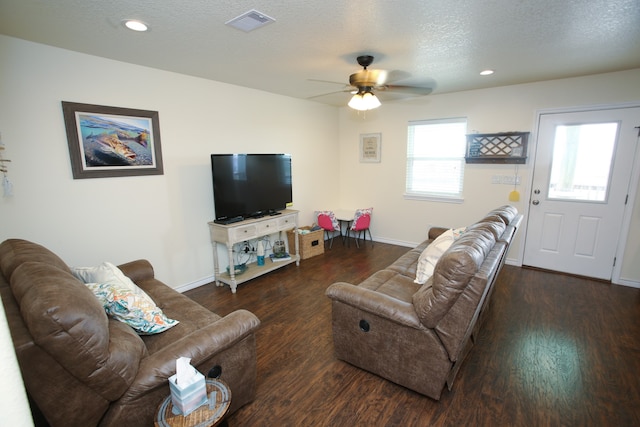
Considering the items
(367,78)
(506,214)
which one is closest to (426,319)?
(506,214)

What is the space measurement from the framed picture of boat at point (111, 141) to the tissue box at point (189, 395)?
7.52ft

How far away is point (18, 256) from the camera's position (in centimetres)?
165

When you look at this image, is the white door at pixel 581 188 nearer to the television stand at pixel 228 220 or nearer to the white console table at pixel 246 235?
the white console table at pixel 246 235

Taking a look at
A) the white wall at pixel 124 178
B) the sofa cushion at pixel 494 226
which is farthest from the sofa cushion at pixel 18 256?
the sofa cushion at pixel 494 226

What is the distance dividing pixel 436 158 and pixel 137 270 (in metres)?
4.21

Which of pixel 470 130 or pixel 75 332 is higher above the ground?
pixel 470 130

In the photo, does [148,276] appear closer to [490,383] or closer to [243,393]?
[243,393]

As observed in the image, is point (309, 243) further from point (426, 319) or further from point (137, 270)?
point (426, 319)

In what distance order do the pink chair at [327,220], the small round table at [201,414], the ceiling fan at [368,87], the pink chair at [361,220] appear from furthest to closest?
the pink chair at [361,220] < the pink chair at [327,220] < the ceiling fan at [368,87] < the small round table at [201,414]

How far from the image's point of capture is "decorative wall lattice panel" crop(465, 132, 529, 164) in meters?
3.88

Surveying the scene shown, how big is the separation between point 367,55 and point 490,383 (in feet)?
9.07

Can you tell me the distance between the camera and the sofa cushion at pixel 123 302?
64.4 inches

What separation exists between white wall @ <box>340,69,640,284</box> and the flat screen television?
1.85m

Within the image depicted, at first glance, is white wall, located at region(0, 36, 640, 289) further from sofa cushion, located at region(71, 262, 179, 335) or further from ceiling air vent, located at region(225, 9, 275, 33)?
ceiling air vent, located at region(225, 9, 275, 33)
